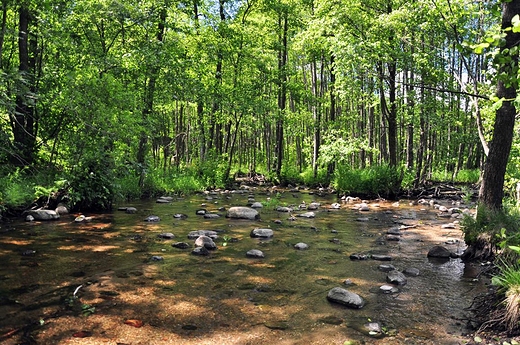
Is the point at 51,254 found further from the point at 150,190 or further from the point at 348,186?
the point at 348,186

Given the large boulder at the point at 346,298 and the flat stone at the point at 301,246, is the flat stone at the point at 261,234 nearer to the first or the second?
the flat stone at the point at 301,246

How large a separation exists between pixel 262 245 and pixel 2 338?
4794 mm

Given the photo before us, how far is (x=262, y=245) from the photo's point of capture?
7.43m

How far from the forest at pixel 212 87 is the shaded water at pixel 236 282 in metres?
0.95

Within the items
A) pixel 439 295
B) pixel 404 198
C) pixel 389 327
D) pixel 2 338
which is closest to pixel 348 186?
pixel 404 198

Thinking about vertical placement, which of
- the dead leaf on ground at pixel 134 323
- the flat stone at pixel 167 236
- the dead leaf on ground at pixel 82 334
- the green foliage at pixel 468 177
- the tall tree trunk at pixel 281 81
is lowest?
the green foliage at pixel 468 177

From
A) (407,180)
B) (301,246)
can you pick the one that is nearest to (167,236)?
(301,246)

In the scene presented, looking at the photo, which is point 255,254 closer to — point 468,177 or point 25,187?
point 25,187

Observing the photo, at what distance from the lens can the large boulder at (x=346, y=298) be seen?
4.34 meters

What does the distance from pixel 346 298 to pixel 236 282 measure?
5.22 feet

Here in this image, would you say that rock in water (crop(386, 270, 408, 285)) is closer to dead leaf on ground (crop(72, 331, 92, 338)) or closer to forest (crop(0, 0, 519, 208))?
forest (crop(0, 0, 519, 208))

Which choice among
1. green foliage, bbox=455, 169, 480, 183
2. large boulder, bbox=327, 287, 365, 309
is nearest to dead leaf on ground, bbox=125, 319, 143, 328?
→ large boulder, bbox=327, 287, 365, 309

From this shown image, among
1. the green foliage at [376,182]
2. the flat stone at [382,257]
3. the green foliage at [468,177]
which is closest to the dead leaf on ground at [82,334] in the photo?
the flat stone at [382,257]

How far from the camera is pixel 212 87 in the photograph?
727 inches
